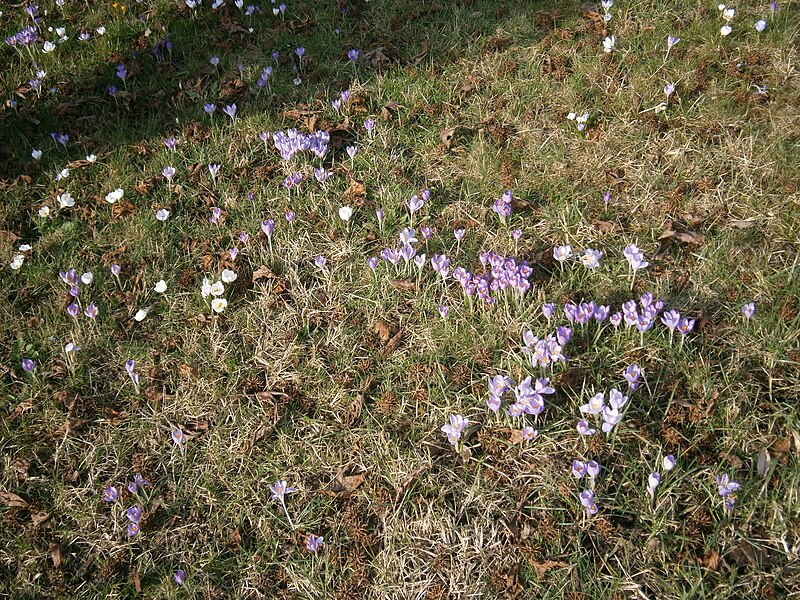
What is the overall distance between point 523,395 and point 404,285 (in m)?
0.97

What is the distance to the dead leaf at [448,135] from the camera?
4137mm

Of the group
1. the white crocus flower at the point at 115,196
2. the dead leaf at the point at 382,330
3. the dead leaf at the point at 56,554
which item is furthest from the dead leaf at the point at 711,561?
the white crocus flower at the point at 115,196

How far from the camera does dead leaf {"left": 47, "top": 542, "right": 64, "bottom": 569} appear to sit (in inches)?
102

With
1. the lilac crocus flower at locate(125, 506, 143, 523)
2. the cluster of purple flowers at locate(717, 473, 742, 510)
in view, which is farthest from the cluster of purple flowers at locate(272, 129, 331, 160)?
A: the cluster of purple flowers at locate(717, 473, 742, 510)

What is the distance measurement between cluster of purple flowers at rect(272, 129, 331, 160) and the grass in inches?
3.1

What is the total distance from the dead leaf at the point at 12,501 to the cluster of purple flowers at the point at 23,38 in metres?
3.77

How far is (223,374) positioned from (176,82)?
2.74 m

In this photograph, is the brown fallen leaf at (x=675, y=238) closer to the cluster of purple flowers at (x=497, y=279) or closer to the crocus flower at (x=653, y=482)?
the cluster of purple flowers at (x=497, y=279)

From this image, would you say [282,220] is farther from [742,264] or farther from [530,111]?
[742,264]

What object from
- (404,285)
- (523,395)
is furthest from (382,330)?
(523,395)

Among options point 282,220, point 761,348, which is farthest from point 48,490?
point 761,348

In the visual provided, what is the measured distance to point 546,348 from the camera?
2.80 m

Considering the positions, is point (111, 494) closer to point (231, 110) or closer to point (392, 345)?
point (392, 345)

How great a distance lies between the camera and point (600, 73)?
436 centimetres
